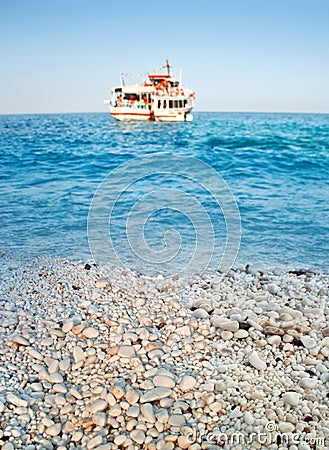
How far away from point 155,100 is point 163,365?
3532 centimetres

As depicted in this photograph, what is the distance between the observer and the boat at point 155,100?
35.9m

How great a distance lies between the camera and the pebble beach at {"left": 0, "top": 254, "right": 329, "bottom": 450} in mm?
2318

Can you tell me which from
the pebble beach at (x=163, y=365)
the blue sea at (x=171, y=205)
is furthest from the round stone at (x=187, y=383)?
the blue sea at (x=171, y=205)

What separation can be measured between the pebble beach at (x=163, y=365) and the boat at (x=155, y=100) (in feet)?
111

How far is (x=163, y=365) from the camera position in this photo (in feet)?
9.46

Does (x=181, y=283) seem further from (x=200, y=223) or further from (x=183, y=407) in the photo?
(x=200, y=223)

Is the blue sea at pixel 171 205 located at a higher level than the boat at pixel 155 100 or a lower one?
lower

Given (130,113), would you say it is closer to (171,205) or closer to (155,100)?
(155,100)

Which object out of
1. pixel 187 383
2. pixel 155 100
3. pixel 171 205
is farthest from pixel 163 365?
pixel 155 100

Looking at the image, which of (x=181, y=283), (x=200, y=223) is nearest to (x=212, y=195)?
(x=200, y=223)

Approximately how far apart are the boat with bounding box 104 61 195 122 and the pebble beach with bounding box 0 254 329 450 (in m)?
33.7

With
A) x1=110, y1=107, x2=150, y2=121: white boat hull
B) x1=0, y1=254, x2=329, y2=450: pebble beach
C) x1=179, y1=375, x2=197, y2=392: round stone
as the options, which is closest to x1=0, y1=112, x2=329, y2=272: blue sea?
x1=0, y1=254, x2=329, y2=450: pebble beach

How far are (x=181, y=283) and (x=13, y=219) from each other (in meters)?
4.23

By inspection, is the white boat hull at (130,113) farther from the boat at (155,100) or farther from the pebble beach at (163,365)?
the pebble beach at (163,365)
